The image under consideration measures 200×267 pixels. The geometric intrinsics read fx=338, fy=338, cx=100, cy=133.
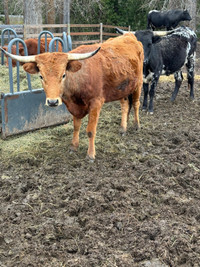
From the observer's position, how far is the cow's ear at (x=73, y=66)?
425 cm

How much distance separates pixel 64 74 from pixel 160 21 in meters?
9.84

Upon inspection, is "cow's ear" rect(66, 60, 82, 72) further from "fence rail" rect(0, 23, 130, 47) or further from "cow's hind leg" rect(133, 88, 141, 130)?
"fence rail" rect(0, 23, 130, 47)

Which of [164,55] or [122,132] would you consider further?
[164,55]

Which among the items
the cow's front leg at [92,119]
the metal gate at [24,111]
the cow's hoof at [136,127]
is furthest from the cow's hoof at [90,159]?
the cow's hoof at [136,127]

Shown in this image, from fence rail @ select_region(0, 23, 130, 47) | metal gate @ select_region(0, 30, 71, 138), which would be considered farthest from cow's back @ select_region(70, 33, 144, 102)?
fence rail @ select_region(0, 23, 130, 47)

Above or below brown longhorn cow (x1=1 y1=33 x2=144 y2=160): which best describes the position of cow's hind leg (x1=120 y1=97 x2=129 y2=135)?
below

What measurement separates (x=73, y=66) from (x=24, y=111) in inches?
66.7

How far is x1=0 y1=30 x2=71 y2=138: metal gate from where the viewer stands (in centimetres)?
534

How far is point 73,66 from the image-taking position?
14.0 ft

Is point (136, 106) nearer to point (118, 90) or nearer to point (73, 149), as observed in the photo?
point (118, 90)

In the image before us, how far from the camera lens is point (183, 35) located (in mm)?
8352

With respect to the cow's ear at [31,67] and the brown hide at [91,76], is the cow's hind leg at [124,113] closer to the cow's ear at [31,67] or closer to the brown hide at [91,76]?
the brown hide at [91,76]

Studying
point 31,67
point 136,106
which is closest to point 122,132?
point 136,106

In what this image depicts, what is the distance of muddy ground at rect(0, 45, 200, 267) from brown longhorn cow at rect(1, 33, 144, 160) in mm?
496
